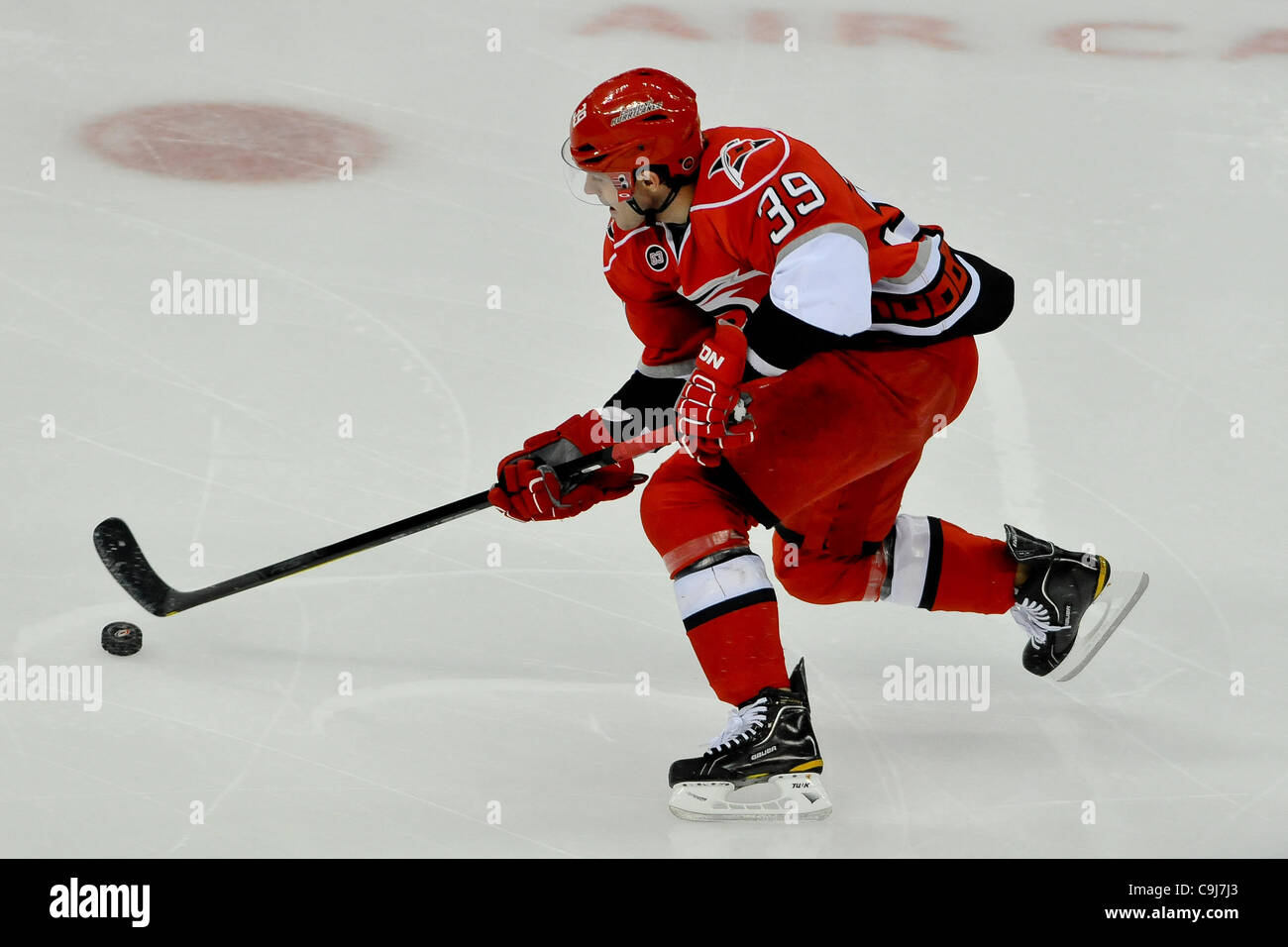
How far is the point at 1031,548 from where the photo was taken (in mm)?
3180

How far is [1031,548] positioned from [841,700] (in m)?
0.49

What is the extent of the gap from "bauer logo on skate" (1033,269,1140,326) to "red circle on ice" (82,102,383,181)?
2171 millimetres

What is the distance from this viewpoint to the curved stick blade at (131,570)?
3258mm

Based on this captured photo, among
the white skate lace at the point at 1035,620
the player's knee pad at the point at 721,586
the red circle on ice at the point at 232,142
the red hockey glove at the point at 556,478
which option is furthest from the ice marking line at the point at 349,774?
the red circle on ice at the point at 232,142

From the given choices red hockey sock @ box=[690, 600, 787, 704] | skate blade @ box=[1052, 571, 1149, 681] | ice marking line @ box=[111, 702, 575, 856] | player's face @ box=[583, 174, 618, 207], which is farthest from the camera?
skate blade @ box=[1052, 571, 1149, 681]

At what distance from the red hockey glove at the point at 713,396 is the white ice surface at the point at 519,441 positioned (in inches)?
24.9

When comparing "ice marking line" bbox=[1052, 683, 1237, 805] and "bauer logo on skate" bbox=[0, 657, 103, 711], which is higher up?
"bauer logo on skate" bbox=[0, 657, 103, 711]

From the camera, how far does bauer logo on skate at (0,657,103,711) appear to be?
2.97 metres

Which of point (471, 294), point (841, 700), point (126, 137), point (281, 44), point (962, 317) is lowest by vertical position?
point (841, 700)

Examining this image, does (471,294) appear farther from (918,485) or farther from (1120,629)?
(1120,629)

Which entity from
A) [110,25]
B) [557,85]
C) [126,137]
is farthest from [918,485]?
[110,25]

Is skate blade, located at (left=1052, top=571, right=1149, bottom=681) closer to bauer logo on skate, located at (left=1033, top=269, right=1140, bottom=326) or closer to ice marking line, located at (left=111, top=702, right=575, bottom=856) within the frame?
ice marking line, located at (left=111, top=702, right=575, bottom=856)

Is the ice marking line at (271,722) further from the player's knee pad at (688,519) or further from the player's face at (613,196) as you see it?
the player's face at (613,196)

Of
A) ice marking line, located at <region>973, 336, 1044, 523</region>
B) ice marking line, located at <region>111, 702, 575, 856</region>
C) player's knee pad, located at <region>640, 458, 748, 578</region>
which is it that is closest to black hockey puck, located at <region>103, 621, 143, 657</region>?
ice marking line, located at <region>111, 702, 575, 856</region>
